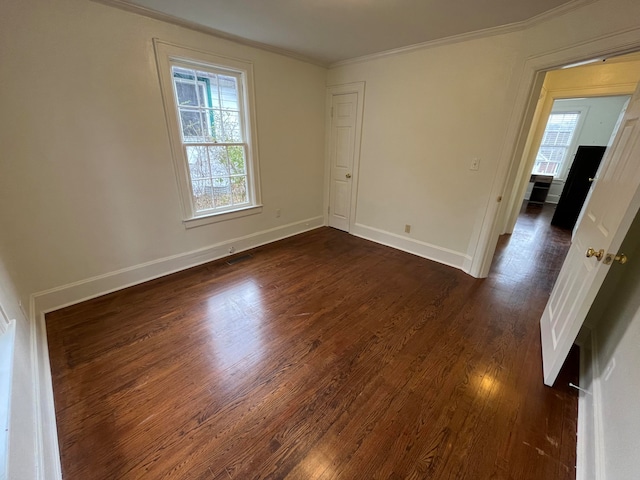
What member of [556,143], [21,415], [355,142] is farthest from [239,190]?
[556,143]

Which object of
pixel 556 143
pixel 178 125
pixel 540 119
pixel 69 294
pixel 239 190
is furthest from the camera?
pixel 556 143

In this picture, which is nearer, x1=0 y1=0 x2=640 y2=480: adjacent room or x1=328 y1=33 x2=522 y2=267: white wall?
x1=0 y1=0 x2=640 y2=480: adjacent room

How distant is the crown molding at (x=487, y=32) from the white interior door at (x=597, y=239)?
78 cm

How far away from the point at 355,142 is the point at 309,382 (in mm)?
3126

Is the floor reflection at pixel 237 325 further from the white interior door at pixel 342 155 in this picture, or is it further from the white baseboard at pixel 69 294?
the white interior door at pixel 342 155

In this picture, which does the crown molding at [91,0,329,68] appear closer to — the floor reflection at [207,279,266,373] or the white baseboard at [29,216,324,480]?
the white baseboard at [29,216,324,480]

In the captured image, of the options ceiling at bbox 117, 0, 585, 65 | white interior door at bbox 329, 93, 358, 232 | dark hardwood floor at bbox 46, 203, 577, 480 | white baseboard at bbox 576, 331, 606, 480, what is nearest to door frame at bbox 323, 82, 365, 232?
white interior door at bbox 329, 93, 358, 232

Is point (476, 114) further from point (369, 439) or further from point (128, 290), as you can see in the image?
point (128, 290)

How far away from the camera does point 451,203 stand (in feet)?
9.88

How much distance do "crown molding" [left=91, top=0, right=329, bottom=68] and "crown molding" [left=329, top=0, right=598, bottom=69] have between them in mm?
794

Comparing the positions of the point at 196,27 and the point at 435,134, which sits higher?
the point at 196,27

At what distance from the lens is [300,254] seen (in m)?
3.37

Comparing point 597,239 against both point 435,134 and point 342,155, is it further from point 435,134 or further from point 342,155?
point 342,155

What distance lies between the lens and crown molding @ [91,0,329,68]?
2014 millimetres
